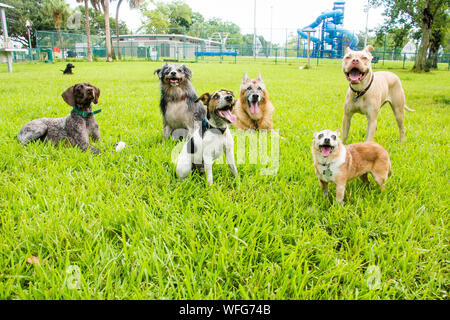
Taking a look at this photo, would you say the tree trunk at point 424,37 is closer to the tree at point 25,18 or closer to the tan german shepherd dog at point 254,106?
the tan german shepherd dog at point 254,106

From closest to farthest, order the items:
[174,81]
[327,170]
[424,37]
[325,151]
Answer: [325,151] < [327,170] < [174,81] < [424,37]

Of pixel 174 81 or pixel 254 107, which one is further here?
Result: pixel 254 107

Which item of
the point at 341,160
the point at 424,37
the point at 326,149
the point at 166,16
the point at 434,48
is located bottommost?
the point at 341,160

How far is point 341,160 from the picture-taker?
8.52 feet

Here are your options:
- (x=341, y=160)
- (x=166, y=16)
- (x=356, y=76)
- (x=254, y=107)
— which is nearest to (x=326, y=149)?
(x=341, y=160)

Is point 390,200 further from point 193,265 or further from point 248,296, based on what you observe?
point 193,265

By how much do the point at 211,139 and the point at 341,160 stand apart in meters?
1.37

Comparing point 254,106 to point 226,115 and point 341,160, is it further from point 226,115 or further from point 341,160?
point 341,160

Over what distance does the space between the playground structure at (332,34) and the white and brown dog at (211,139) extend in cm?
3857

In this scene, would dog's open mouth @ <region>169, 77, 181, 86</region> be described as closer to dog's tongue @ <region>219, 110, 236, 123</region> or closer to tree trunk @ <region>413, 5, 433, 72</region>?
dog's tongue @ <region>219, 110, 236, 123</region>

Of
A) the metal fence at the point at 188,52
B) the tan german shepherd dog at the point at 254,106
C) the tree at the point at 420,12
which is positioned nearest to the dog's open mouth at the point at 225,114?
the tan german shepherd dog at the point at 254,106

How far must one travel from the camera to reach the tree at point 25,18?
5600 cm

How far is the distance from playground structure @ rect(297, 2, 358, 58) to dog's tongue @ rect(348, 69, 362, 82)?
36911 mm

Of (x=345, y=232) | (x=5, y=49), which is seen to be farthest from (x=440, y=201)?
(x=5, y=49)
